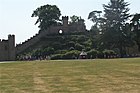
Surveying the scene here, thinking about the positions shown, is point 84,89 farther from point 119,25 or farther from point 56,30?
point 56,30

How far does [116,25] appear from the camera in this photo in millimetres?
77188

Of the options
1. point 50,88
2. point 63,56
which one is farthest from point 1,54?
point 50,88

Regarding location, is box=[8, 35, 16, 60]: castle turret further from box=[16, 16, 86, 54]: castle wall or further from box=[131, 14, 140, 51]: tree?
box=[131, 14, 140, 51]: tree

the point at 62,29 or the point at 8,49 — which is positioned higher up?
the point at 62,29

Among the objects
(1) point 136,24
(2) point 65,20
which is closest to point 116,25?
(1) point 136,24

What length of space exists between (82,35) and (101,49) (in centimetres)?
1412

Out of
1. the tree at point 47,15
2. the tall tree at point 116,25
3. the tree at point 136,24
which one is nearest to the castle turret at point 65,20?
the tree at point 47,15

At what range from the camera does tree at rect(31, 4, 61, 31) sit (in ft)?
326

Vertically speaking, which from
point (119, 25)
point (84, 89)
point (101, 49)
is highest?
point (119, 25)

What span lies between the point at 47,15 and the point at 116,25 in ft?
90.1

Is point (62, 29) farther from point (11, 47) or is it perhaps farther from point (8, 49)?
point (8, 49)

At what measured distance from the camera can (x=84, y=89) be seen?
15.6 metres

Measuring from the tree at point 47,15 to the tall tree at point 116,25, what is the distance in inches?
811

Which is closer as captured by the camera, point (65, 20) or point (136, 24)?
point (136, 24)
